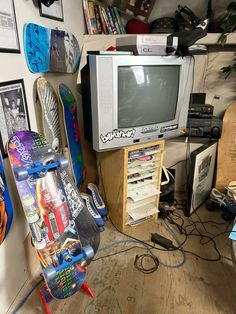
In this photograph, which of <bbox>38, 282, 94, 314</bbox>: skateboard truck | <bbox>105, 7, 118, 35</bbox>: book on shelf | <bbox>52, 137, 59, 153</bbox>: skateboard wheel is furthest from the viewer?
<bbox>105, 7, 118, 35</bbox>: book on shelf

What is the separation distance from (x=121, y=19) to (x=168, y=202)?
1.64 m

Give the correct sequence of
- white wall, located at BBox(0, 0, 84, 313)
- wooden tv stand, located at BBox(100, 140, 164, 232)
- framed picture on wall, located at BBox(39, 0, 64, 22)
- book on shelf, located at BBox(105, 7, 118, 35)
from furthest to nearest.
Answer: book on shelf, located at BBox(105, 7, 118, 35)
wooden tv stand, located at BBox(100, 140, 164, 232)
framed picture on wall, located at BBox(39, 0, 64, 22)
white wall, located at BBox(0, 0, 84, 313)

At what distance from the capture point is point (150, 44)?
4.42 feet

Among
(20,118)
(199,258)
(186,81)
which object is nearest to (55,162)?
(20,118)

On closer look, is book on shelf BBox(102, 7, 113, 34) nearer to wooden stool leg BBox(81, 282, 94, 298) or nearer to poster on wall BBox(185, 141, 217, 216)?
poster on wall BBox(185, 141, 217, 216)

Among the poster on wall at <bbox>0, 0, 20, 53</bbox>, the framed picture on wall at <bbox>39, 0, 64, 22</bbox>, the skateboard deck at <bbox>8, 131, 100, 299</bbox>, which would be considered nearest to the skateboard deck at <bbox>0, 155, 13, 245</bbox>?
the skateboard deck at <bbox>8, 131, 100, 299</bbox>

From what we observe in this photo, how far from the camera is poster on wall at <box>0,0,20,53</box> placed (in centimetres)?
102

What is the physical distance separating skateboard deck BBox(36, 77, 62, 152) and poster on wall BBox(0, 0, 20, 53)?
24 centimetres

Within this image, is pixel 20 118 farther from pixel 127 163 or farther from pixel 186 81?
pixel 186 81

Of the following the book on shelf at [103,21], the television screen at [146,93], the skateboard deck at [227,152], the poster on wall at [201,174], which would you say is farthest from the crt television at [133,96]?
the book on shelf at [103,21]

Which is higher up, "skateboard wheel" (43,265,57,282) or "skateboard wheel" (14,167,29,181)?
"skateboard wheel" (14,167,29,181)

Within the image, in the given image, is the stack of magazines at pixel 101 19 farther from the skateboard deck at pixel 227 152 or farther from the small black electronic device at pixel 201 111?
the skateboard deck at pixel 227 152

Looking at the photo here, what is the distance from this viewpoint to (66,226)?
1.24 m

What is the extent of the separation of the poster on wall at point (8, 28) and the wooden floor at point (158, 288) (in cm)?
130
